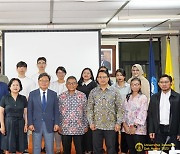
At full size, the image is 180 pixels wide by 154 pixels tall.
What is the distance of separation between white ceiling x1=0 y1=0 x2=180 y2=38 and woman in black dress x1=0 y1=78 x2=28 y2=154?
4.80 ft

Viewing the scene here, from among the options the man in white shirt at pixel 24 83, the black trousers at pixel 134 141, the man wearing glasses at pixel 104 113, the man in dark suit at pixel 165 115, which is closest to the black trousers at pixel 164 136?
the man in dark suit at pixel 165 115

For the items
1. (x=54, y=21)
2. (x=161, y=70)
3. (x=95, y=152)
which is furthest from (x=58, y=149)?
(x=161, y=70)

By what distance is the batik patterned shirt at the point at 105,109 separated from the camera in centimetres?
507

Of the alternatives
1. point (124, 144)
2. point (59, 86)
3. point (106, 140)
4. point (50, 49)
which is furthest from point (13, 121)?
point (50, 49)

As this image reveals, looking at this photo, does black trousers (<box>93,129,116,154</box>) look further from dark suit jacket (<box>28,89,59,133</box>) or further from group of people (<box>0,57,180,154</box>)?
dark suit jacket (<box>28,89,59,133</box>)

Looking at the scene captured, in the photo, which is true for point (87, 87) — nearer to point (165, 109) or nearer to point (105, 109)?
point (105, 109)

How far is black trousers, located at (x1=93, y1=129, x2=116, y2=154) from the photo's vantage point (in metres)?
5.12

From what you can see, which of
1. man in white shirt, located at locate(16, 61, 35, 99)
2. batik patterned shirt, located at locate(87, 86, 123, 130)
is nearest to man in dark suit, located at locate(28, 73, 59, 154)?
batik patterned shirt, located at locate(87, 86, 123, 130)

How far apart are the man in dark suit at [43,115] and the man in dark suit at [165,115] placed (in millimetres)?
1388

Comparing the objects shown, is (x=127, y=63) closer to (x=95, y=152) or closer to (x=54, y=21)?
(x=54, y=21)

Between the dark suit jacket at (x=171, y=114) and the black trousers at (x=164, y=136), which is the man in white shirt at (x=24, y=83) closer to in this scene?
the dark suit jacket at (x=171, y=114)

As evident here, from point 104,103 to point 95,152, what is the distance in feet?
2.40

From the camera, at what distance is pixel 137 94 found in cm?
530

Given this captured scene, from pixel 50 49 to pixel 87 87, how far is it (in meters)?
2.59
